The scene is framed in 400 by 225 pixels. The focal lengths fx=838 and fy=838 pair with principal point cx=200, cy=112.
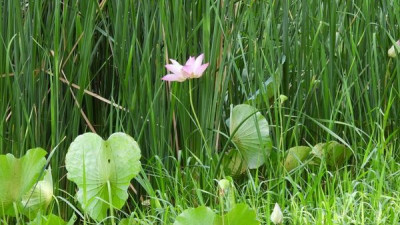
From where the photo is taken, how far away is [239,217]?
161 cm

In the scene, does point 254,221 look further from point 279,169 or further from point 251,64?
point 251,64

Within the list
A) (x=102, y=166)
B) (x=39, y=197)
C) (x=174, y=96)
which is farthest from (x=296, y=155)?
(x=39, y=197)

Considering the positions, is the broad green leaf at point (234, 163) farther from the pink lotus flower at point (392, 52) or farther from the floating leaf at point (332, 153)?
the pink lotus flower at point (392, 52)

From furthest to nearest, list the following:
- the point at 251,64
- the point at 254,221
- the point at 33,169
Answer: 1. the point at 251,64
2. the point at 33,169
3. the point at 254,221

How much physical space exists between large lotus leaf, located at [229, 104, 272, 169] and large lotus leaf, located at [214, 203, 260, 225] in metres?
0.51

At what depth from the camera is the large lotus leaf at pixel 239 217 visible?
1593 millimetres

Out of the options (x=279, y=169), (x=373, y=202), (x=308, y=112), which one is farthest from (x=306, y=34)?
(x=373, y=202)

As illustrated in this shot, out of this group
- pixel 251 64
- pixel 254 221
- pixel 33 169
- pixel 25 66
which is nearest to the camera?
pixel 254 221

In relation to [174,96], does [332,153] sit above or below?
below

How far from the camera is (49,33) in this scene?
2.10 meters

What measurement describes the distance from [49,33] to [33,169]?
0.44 metres

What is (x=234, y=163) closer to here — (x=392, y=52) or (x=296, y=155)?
(x=296, y=155)

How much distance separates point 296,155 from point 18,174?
0.75 meters

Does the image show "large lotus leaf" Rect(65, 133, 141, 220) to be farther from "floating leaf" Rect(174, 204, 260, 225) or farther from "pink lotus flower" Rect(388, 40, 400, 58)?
"pink lotus flower" Rect(388, 40, 400, 58)
